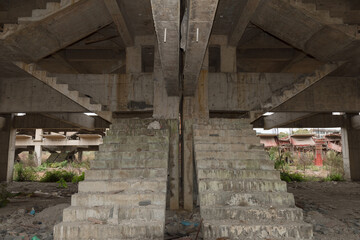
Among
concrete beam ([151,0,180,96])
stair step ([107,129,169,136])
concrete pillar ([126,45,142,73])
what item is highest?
concrete pillar ([126,45,142,73])

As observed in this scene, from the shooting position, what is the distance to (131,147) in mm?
5934

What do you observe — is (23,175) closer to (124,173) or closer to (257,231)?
(124,173)

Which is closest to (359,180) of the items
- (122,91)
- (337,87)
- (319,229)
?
(337,87)

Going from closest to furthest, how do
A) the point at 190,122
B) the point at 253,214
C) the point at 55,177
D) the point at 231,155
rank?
the point at 253,214, the point at 231,155, the point at 190,122, the point at 55,177

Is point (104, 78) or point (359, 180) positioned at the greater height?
point (104, 78)

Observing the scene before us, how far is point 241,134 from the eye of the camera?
255 inches

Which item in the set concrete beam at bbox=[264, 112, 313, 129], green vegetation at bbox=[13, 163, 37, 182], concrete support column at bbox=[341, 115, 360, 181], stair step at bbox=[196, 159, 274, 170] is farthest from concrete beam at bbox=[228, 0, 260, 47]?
green vegetation at bbox=[13, 163, 37, 182]

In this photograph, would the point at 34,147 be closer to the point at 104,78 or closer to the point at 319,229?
the point at 104,78

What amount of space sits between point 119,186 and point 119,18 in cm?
624

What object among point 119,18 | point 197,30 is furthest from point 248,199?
point 119,18

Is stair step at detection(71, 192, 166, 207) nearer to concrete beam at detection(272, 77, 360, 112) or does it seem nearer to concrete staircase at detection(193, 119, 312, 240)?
concrete staircase at detection(193, 119, 312, 240)

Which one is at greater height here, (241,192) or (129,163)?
(129,163)

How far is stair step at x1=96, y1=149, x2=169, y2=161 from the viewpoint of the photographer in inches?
216

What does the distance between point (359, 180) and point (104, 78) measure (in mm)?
16387
